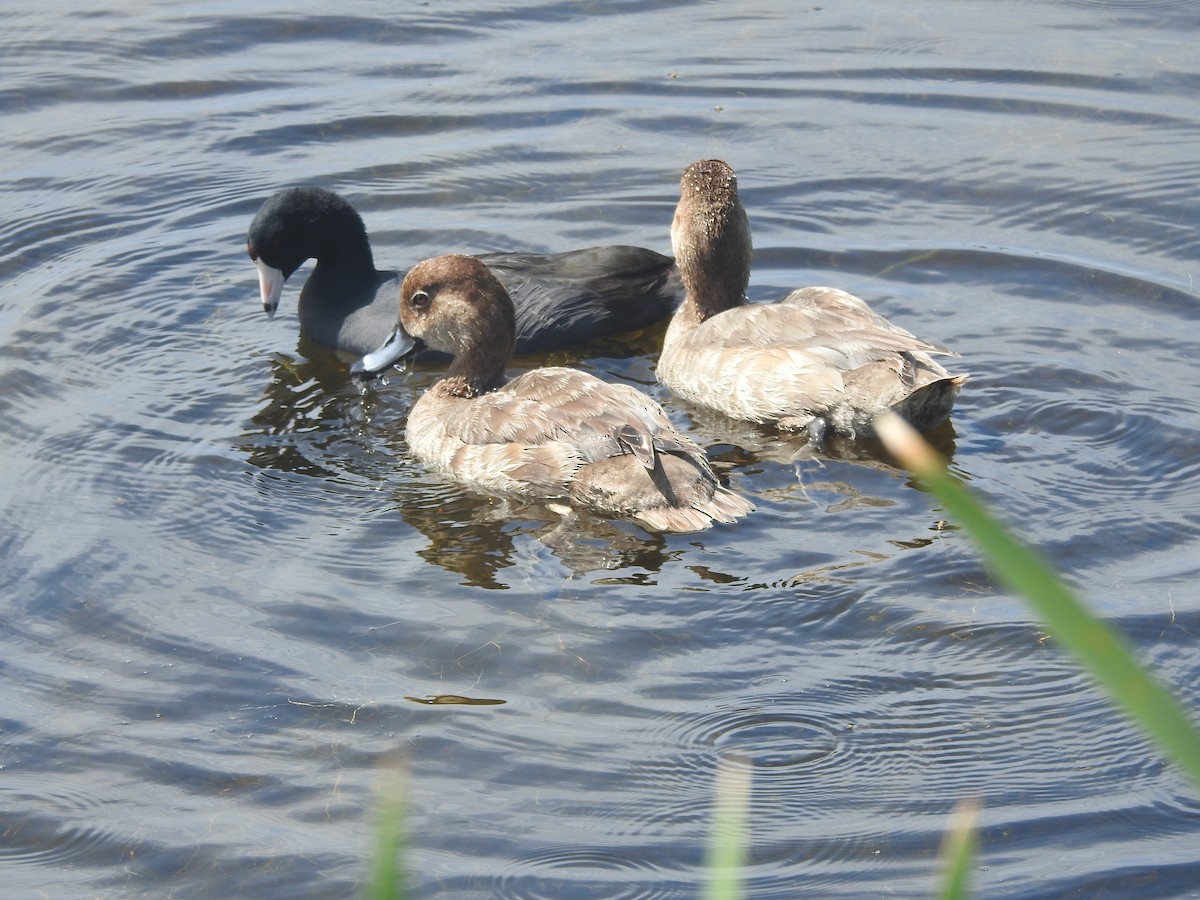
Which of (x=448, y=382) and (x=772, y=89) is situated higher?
(x=772, y=89)

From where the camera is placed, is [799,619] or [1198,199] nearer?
[799,619]

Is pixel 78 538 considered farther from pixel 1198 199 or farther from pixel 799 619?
pixel 1198 199

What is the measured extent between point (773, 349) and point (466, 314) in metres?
1.68

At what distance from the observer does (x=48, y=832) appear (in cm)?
521

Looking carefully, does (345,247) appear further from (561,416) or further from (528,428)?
(561,416)

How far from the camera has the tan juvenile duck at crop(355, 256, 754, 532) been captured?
7031mm

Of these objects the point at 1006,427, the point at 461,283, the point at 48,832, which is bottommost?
the point at 48,832

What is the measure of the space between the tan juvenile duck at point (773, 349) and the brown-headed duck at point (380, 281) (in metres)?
0.39

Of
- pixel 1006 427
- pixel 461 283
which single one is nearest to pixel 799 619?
pixel 1006 427

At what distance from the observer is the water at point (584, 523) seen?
5203mm

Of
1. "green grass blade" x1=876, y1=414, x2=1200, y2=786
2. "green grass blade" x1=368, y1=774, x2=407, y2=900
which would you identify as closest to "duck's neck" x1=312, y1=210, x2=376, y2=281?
"green grass blade" x1=368, y1=774, x2=407, y2=900

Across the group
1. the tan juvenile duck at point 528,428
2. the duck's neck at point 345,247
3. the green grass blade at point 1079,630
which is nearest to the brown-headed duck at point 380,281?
the duck's neck at point 345,247

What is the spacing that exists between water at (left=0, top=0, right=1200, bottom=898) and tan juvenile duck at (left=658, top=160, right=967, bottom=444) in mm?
299

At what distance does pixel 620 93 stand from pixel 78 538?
717cm
